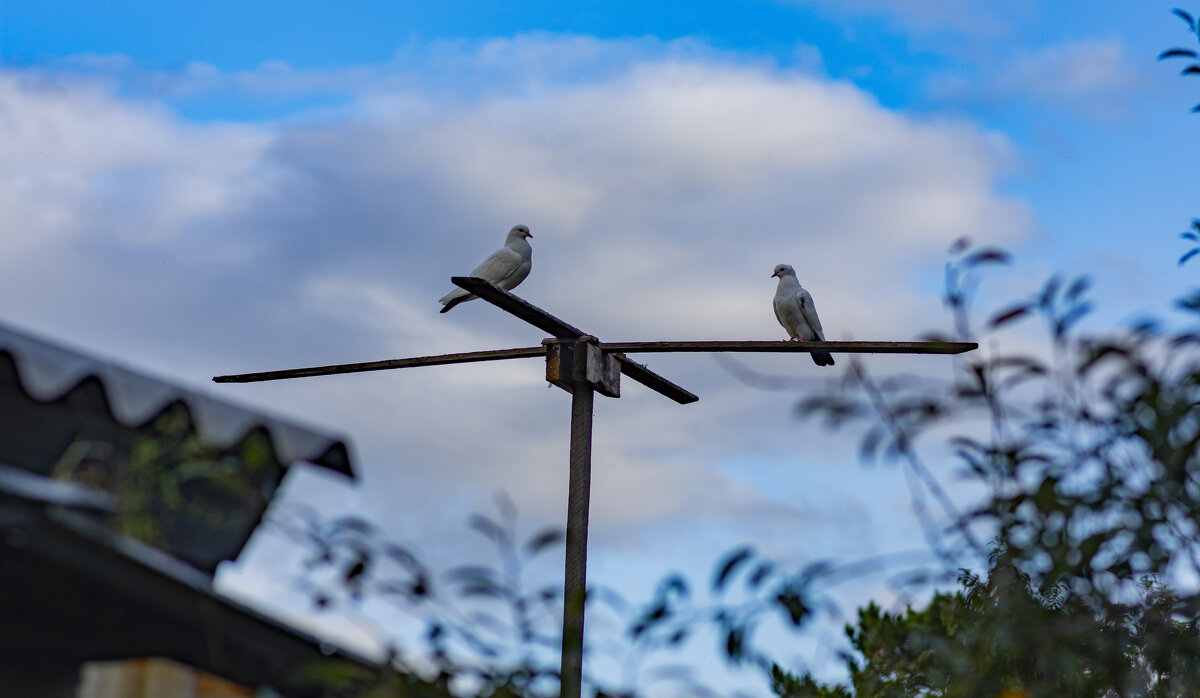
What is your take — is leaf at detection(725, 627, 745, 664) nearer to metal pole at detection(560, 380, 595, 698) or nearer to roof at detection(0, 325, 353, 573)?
roof at detection(0, 325, 353, 573)

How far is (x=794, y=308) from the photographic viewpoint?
11.1 metres

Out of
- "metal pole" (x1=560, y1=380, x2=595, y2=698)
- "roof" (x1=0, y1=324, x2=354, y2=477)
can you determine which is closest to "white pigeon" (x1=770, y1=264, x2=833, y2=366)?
"metal pole" (x1=560, y1=380, x2=595, y2=698)

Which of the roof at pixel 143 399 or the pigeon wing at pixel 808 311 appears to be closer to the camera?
the roof at pixel 143 399

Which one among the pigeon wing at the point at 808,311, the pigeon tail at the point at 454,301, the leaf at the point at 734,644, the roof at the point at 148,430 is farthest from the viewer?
the pigeon wing at the point at 808,311

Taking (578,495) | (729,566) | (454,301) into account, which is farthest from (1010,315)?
(454,301)

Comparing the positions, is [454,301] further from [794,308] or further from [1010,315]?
[1010,315]

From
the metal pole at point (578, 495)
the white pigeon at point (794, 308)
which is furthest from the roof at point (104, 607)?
the white pigeon at point (794, 308)

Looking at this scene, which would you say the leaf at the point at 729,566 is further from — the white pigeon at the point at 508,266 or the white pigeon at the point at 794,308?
the white pigeon at the point at 794,308

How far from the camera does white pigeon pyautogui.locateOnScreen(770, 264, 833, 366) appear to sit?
11156mm

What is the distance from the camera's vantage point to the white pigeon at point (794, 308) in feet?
36.6

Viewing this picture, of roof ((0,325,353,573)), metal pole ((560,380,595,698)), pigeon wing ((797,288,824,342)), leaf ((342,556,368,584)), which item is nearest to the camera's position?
leaf ((342,556,368,584))

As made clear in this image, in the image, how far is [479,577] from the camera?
2.55 meters

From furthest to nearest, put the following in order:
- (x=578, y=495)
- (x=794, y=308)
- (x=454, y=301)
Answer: (x=794, y=308)
(x=454, y=301)
(x=578, y=495)

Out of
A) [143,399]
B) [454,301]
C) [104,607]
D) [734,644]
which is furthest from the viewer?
[454,301]
